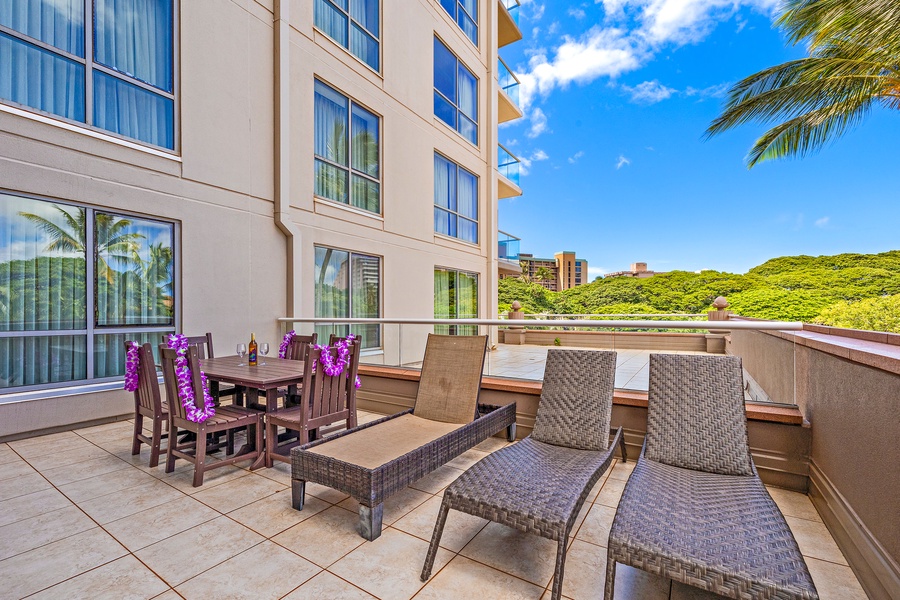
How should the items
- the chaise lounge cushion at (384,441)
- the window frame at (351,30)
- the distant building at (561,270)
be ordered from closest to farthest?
the chaise lounge cushion at (384,441) < the window frame at (351,30) < the distant building at (561,270)

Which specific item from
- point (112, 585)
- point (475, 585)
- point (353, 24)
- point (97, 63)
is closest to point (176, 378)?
point (112, 585)

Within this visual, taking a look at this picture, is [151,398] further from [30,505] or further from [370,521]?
[370,521]

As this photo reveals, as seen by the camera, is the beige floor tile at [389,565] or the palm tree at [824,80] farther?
the palm tree at [824,80]

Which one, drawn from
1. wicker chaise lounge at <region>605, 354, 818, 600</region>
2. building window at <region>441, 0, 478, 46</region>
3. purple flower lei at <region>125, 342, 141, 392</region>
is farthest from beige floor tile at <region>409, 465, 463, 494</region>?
building window at <region>441, 0, 478, 46</region>

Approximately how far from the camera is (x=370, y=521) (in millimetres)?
2393

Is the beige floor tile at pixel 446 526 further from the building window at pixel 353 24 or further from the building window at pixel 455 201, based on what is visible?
the building window at pixel 455 201

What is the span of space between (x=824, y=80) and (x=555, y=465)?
9335mm

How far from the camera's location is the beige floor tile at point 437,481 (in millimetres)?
3137

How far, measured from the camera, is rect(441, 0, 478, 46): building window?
10.6 metres

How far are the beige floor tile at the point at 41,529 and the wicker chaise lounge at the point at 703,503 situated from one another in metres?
3.05

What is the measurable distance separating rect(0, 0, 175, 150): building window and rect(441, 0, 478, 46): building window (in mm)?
7408

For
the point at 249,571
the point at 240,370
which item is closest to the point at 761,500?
the point at 249,571

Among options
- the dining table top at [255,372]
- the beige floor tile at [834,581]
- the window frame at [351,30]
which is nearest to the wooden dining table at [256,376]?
the dining table top at [255,372]

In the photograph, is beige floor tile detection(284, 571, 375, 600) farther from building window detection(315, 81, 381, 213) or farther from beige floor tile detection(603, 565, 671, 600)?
building window detection(315, 81, 381, 213)
